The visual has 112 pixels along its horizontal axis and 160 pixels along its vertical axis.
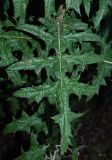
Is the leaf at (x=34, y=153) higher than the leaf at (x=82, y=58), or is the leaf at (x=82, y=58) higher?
the leaf at (x=82, y=58)

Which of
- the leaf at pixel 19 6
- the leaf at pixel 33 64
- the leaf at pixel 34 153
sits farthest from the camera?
the leaf at pixel 34 153

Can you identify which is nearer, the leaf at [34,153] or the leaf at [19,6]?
the leaf at [19,6]

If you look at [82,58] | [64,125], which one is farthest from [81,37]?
[64,125]

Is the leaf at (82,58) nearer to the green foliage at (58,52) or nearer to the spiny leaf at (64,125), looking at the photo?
the green foliage at (58,52)

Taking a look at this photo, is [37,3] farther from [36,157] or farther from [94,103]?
[94,103]

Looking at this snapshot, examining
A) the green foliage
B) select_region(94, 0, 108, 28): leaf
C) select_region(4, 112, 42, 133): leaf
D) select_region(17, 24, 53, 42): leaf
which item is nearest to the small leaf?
the green foliage

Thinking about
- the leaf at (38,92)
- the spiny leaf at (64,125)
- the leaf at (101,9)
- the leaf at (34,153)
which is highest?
the leaf at (101,9)

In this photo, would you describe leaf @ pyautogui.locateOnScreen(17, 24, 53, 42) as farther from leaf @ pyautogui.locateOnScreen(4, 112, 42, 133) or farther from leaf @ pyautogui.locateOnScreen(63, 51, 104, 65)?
leaf @ pyautogui.locateOnScreen(4, 112, 42, 133)

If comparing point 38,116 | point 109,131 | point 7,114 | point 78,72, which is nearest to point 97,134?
point 109,131

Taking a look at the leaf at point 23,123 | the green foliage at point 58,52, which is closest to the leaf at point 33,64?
the green foliage at point 58,52
